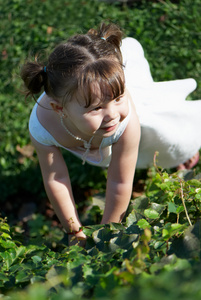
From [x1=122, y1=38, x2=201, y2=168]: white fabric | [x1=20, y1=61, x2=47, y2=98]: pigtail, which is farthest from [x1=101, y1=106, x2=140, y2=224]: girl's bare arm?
[x1=20, y1=61, x2=47, y2=98]: pigtail

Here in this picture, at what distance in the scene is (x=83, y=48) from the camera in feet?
6.30

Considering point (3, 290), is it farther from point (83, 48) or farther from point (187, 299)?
point (83, 48)

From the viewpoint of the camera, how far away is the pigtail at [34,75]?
2.08m

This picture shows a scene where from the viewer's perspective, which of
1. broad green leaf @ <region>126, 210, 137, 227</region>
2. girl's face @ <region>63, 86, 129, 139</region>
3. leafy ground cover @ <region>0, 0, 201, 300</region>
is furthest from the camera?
girl's face @ <region>63, 86, 129, 139</region>

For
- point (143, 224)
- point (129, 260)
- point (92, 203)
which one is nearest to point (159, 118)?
point (92, 203)

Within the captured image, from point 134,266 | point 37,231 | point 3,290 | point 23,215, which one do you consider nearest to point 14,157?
point 23,215

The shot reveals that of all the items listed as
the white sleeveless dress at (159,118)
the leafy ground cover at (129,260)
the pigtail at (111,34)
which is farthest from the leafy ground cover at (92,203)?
the pigtail at (111,34)

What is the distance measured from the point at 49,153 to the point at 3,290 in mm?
984

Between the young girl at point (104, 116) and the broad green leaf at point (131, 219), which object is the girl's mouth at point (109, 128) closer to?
the young girl at point (104, 116)

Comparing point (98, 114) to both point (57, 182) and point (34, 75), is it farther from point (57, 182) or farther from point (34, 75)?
point (57, 182)

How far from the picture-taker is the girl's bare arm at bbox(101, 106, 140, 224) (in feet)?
7.28

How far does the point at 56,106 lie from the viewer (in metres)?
2.07

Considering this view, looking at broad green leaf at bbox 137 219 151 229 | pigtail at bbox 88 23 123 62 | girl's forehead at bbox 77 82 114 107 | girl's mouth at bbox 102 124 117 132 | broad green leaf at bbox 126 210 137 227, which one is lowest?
broad green leaf at bbox 126 210 137 227

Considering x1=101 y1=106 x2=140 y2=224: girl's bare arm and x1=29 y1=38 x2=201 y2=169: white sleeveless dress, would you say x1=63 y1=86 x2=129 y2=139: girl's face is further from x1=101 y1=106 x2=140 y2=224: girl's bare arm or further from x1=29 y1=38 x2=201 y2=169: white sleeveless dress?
x1=29 y1=38 x2=201 y2=169: white sleeveless dress
